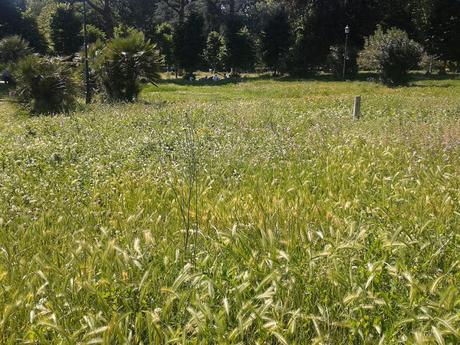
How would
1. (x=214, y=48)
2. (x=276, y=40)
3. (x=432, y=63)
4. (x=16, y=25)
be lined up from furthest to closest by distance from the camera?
1. (x=214, y=48)
2. (x=276, y=40)
3. (x=432, y=63)
4. (x=16, y=25)

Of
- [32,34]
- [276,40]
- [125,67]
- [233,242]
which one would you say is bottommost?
[233,242]

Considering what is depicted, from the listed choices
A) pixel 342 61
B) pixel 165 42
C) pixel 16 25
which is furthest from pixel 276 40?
pixel 16 25

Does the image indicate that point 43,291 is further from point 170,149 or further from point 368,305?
point 170,149

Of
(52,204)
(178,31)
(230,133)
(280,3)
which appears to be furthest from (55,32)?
(52,204)

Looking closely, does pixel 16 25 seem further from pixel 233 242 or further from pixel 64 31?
pixel 233 242

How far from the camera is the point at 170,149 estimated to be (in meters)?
7.88

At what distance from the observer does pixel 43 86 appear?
55.1 feet

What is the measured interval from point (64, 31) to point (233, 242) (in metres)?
51.5

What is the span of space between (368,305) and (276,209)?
165 centimetres

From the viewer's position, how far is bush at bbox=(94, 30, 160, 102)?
65.4 ft

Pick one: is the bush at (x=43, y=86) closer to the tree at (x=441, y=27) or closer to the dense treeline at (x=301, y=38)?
the dense treeline at (x=301, y=38)

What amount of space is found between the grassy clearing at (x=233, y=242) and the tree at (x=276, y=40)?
40.0 meters

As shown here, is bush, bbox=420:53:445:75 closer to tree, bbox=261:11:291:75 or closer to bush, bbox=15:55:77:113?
tree, bbox=261:11:291:75

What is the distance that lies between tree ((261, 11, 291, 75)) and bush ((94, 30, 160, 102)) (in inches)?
1101
